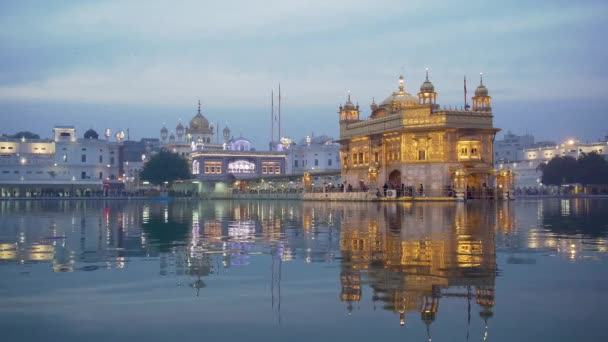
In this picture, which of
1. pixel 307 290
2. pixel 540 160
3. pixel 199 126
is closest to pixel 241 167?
pixel 199 126

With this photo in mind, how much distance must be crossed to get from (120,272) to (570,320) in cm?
591

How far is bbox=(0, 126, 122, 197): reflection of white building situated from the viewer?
99688 millimetres

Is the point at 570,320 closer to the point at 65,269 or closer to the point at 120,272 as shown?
the point at 120,272

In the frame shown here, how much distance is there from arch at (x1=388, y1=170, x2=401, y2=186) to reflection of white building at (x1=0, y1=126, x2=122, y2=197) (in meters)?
54.6

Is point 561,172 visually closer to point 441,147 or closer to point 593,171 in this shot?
point 593,171

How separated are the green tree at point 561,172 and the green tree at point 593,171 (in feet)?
2.82

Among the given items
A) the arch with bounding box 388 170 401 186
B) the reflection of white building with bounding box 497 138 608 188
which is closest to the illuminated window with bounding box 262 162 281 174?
the reflection of white building with bounding box 497 138 608 188

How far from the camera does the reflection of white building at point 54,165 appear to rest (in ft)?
327

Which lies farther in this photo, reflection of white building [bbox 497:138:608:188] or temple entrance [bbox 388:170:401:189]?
reflection of white building [bbox 497:138:608:188]

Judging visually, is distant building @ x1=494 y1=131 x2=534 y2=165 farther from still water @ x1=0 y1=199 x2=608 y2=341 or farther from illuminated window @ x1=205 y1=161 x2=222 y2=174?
still water @ x1=0 y1=199 x2=608 y2=341

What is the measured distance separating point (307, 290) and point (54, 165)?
338 feet

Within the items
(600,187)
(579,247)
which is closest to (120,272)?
(579,247)

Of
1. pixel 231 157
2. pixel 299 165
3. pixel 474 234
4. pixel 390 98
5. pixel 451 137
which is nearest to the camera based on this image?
pixel 474 234

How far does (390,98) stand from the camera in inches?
2714
